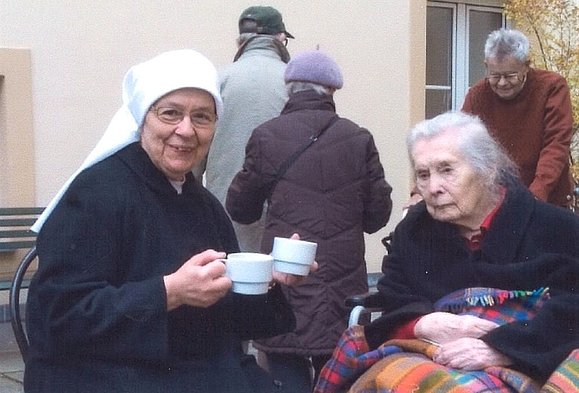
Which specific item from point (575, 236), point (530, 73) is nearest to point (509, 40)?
point (530, 73)

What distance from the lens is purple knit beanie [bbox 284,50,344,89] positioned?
4242 millimetres

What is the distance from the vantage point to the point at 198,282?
93.4 inches

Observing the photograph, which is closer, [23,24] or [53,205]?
[53,205]

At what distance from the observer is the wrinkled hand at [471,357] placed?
2742mm

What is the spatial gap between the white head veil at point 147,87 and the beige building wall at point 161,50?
149 inches

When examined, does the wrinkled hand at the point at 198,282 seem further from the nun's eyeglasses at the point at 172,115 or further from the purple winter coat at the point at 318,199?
the purple winter coat at the point at 318,199

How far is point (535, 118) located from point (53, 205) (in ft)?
8.64

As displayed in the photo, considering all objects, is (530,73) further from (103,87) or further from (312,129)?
(103,87)

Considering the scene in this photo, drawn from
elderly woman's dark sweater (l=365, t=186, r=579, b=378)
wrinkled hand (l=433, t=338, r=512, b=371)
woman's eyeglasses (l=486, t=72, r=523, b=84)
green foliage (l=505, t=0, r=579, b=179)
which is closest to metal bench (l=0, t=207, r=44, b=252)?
woman's eyeglasses (l=486, t=72, r=523, b=84)

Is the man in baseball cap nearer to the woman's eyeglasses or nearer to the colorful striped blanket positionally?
the woman's eyeglasses

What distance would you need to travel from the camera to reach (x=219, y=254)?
2428mm

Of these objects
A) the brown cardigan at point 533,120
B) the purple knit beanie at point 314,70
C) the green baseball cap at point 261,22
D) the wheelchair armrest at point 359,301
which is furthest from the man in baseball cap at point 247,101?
the wheelchair armrest at point 359,301

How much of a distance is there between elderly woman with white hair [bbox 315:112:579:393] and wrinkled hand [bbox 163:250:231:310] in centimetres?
58

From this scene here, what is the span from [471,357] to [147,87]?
1.09 meters
